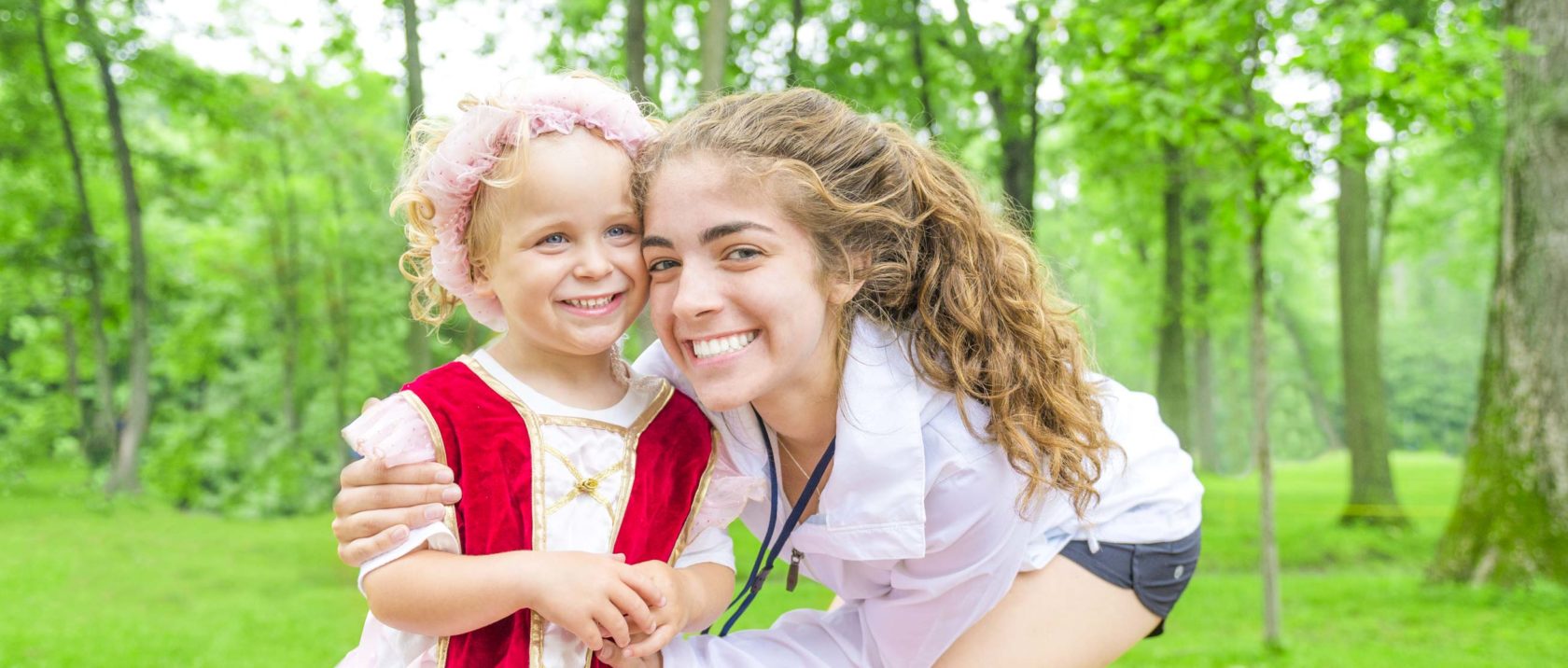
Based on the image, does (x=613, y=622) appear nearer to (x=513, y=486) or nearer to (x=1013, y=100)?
(x=513, y=486)

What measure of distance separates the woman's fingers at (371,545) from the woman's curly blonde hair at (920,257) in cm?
74

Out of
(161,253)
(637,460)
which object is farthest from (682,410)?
(161,253)

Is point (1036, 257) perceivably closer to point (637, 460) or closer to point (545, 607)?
point (637, 460)

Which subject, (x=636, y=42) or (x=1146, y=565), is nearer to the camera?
(x=1146, y=565)

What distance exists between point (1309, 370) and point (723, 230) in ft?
109

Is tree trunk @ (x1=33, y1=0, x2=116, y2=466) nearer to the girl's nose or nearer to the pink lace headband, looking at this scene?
the pink lace headband

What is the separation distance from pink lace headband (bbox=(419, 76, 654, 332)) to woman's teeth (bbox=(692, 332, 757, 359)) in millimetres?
396

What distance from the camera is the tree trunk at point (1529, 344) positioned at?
7059mm

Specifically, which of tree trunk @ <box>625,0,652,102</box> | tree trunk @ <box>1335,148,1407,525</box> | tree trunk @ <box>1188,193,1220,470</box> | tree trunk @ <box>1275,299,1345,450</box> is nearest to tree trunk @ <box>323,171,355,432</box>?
tree trunk @ <box>625,0,652,102</box>

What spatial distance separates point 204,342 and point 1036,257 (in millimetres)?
21343

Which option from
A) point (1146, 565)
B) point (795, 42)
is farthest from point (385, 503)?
point (795, 42)

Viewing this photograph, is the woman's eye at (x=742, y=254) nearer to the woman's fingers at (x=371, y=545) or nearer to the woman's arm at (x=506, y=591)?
the woman's arm at (x=506, y=591)

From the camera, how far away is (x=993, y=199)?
2.94 meters

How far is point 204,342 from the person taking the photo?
20750 millimetres
